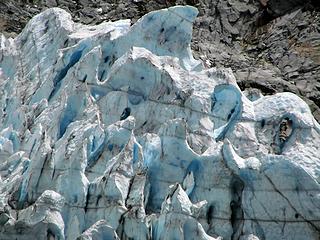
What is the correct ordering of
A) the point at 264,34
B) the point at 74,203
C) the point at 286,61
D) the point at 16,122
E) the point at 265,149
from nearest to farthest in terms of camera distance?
the point at 74,203 → the point at 265,149 → the point at 16,122 → the point at 286,61 → the point at 264,34

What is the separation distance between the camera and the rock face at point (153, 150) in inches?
651

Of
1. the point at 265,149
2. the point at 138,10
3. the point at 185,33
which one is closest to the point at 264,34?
the point at 138,10

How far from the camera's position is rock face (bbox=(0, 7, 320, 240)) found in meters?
16.5

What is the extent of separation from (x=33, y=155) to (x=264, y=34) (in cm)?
1732

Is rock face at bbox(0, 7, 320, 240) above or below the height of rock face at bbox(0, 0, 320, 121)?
above

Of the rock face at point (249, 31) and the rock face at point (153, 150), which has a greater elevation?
the rock face at point (153, 150)

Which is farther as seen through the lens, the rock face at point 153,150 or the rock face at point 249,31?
the rock face at point 249,31

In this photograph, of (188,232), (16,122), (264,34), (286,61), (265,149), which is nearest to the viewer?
(188,232)

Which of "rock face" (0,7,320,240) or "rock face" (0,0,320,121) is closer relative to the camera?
"rock face" (0,7,320,240)

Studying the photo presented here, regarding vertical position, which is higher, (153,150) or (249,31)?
(153,150)

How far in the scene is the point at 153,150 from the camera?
→ 1814 cm

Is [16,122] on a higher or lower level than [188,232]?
lower

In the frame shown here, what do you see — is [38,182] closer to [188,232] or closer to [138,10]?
[188,232]

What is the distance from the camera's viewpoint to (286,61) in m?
31.3
